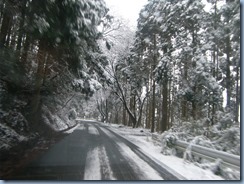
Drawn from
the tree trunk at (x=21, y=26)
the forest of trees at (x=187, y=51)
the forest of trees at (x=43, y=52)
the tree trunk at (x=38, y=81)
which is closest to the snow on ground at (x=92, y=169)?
the forest of trees at (x=187, y=51)

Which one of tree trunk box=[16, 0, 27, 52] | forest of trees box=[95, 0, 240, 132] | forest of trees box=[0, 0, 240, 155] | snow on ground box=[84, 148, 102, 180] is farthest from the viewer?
forest of trees box=[95, 0, 240, 132]

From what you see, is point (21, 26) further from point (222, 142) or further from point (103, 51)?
point (222, 142)

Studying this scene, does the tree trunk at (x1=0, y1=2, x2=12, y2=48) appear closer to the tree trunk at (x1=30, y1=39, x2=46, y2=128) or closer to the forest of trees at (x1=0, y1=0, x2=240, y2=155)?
the forest of trees at (x1=0, y1=0, x2=240, y2=155)

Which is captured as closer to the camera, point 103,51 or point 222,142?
point 222,142

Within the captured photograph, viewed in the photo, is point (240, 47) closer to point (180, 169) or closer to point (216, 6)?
point (180, 169)

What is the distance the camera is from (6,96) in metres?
11.7

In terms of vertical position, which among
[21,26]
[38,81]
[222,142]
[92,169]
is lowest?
[92,169]

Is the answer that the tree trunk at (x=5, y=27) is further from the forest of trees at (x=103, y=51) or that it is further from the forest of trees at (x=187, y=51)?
the forest of trees at (x=187, y=51)

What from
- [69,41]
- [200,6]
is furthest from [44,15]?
[200,6]

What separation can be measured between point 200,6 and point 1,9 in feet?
26.6

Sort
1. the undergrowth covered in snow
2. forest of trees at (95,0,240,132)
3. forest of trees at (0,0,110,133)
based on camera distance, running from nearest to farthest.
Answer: the undergrowth covered in snow, forest of trees at (0,0,110,133), forest of trees at (95,0,240,132)

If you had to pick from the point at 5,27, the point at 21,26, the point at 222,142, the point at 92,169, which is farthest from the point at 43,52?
the point at 222,142

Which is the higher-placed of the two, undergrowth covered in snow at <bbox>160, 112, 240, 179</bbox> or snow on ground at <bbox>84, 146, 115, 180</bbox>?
undergrowth covered in snow at <bbox>160, 112, 240, 179</bbox>

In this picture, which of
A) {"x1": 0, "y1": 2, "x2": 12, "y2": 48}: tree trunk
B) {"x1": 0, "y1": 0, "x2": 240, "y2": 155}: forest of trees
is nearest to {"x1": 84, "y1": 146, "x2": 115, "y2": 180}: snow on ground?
{"x1": 0, "y1": 0, "x2": 240, "y2": 155}: forest of trees
